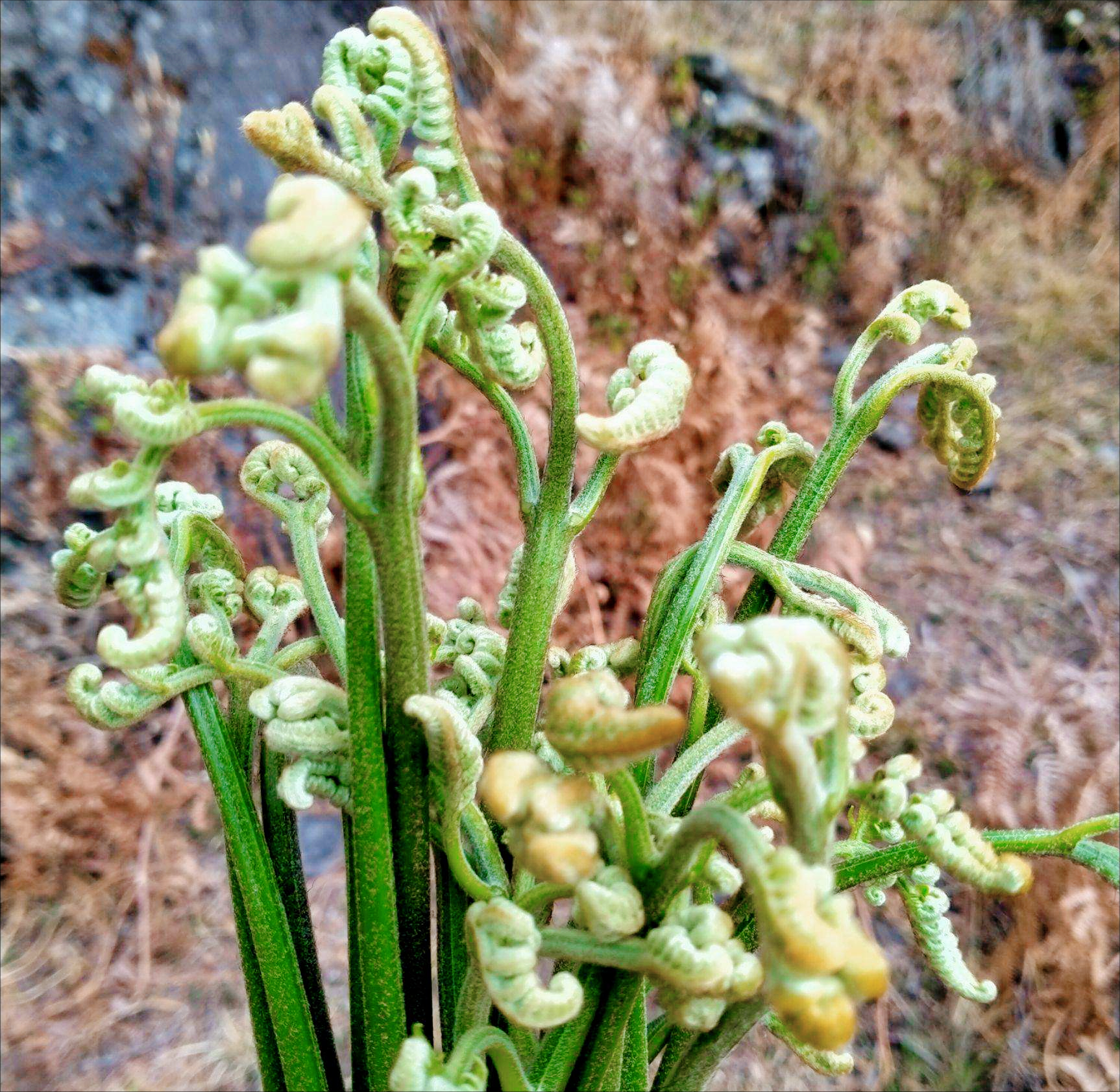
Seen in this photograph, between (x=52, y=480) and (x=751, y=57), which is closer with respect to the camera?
(x=52, y=480)

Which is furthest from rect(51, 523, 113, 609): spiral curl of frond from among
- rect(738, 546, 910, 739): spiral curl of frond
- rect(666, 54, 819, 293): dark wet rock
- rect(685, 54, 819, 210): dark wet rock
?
rect(685, 54, 819, 210): dark wet rock

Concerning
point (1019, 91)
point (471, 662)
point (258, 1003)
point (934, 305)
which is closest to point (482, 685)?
point (471, 662)

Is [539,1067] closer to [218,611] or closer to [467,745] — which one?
[467,745]

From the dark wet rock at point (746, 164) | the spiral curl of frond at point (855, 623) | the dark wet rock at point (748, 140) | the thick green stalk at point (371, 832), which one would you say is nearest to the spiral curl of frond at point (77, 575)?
the thick green stalk at point (371, 832)

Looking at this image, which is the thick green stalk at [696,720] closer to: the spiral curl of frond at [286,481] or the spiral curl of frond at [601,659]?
the spiral curl of frond at [601,659]

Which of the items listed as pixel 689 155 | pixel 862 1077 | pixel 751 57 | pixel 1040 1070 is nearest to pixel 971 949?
pixel 1040 1070

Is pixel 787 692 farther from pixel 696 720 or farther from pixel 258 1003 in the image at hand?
pixel 258 1003
